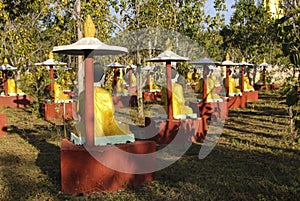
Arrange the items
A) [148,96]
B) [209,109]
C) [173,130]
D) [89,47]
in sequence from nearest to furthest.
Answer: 1. [89,47]
2. [173,130]
3. [209,109]
4. [148,96]

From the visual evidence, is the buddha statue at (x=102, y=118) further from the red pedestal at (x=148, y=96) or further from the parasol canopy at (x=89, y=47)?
the red pedestal at (x=148, y=96)

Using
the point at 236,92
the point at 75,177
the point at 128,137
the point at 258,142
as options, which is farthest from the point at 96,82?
the point at 236,92

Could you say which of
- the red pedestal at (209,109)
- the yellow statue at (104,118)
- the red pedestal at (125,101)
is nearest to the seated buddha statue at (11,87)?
the red pedestal at (125,101)

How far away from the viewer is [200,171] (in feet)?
22.0

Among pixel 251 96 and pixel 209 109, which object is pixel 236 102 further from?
pixel 209 109

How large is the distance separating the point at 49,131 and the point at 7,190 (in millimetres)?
5409

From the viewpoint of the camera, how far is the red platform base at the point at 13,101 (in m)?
17.8

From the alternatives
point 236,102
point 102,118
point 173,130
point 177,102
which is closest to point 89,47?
point 102,118

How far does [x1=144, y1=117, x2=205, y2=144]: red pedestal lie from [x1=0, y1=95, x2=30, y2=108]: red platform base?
10.5 meters

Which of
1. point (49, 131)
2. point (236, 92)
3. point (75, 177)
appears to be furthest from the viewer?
point (236, 92)

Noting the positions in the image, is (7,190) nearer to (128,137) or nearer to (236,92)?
(128,137)

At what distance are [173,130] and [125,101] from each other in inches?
370

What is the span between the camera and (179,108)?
9781 mm

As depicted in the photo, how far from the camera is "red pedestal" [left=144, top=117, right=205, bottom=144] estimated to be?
9305 millimetres
